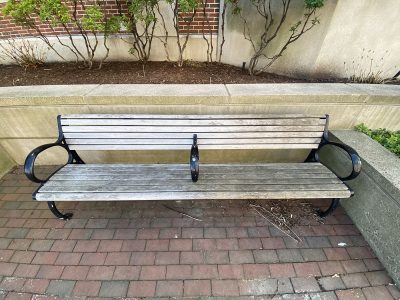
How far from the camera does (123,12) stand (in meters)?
3.48

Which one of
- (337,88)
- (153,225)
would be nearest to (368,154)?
(337,88)

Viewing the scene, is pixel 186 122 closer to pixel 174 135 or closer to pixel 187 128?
pixel 187 128

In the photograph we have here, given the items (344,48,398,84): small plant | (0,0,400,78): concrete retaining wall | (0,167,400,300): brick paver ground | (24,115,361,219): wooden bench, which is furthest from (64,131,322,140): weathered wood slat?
(344,48,398,84): small plant

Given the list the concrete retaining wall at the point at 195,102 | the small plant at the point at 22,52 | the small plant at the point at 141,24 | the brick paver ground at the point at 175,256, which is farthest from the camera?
the small plant at the point at 22,52

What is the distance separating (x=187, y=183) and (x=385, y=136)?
2427 mm

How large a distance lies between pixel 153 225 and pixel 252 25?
3.11 meters

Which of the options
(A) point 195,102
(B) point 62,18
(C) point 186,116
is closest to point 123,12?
(B) point 62,18

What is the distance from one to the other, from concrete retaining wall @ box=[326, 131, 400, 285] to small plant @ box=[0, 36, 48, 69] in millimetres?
4625

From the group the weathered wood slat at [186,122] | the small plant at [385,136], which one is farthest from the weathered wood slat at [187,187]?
the small plant at [385,136]

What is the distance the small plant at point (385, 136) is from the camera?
2545 millimetres

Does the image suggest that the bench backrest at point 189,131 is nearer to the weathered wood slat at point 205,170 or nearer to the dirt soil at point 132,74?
the weathered wood slat at point 205,170

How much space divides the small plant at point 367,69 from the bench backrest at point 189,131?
163cm

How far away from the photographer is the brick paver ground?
1.88 metres

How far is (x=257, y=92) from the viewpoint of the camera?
2539mm
